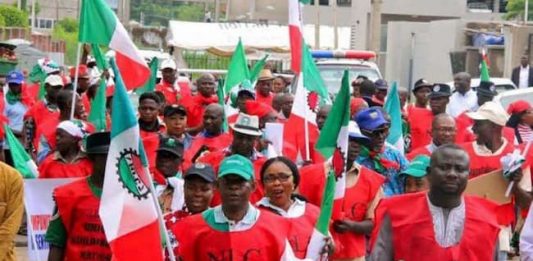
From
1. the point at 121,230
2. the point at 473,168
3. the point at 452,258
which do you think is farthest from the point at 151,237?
the point at 473,168

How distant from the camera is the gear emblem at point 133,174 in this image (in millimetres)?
6926

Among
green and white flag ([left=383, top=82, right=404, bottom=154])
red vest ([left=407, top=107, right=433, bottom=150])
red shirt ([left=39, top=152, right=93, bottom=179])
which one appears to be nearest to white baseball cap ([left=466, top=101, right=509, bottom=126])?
green and white flag ([left=383, top=82, right=404, bottom=154])

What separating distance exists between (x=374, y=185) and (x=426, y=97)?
234 inches

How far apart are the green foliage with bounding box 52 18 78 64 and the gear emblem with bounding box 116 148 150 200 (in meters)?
25.9

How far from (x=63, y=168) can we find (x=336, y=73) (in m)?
11.4

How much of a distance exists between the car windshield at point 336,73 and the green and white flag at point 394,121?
6721mm

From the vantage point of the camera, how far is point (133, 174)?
7004 millimetres

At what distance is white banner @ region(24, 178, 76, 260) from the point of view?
352 inches

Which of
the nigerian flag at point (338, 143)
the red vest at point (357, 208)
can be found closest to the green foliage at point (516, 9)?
the red vest at point (357, 208)

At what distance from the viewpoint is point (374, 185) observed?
838cm

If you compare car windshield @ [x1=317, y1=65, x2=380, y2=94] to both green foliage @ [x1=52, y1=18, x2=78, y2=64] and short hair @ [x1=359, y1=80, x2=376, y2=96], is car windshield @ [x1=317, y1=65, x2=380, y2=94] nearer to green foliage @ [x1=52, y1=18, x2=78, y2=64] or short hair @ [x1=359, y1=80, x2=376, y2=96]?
short hair @ [x1=359, y1=80, x2=376, y2=96]

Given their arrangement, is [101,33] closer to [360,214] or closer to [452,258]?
[360,214]

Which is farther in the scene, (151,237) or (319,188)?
(319,188)

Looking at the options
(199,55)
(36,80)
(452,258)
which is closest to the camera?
(452,258)
